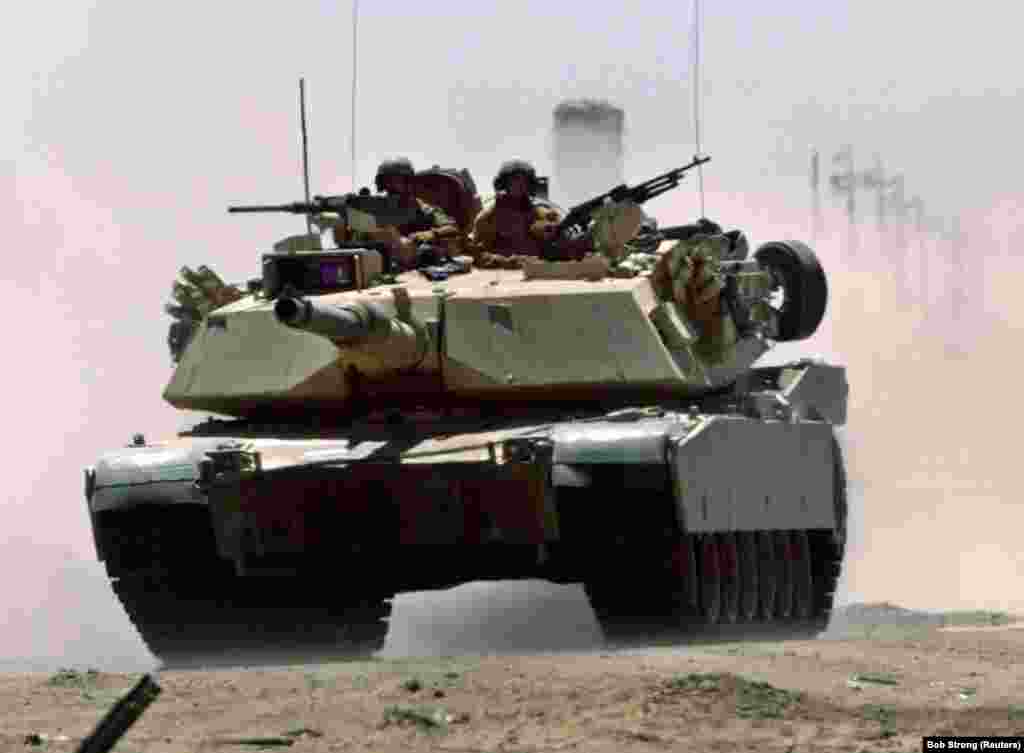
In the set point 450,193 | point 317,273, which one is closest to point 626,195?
point 450,193

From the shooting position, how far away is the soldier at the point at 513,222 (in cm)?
2309

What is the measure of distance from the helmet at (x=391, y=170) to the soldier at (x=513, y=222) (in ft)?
2.71

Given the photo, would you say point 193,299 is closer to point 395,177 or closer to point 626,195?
point 395,177

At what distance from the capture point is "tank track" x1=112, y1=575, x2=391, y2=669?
21156 millimetres

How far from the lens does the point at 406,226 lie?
23.5 meters

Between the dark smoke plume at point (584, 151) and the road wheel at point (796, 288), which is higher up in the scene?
the dark smoke plume at point (584, 151)

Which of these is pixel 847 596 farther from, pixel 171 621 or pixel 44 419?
pixel 171 621

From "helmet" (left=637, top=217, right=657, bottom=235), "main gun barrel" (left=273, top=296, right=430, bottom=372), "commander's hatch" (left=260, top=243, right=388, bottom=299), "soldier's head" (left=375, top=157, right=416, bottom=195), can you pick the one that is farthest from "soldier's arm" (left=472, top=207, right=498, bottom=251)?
"main gun barrel" (left=273, top=296, right=430, bottom=372)

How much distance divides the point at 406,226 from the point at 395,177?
1.63 feet

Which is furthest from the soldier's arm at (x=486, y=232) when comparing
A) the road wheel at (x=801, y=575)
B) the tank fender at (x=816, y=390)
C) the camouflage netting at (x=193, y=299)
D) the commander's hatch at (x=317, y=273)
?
the road wheel at (x=801, y=575)

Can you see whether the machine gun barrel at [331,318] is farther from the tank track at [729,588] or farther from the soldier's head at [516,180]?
the soldier's head at [516,180]

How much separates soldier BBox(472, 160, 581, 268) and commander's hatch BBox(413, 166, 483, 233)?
1.76 ft

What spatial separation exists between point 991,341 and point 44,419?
10.7m

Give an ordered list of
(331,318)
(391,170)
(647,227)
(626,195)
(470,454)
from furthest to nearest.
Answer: (647,227) < (391,170) < (626,195) < (470,454) < (331,318)
